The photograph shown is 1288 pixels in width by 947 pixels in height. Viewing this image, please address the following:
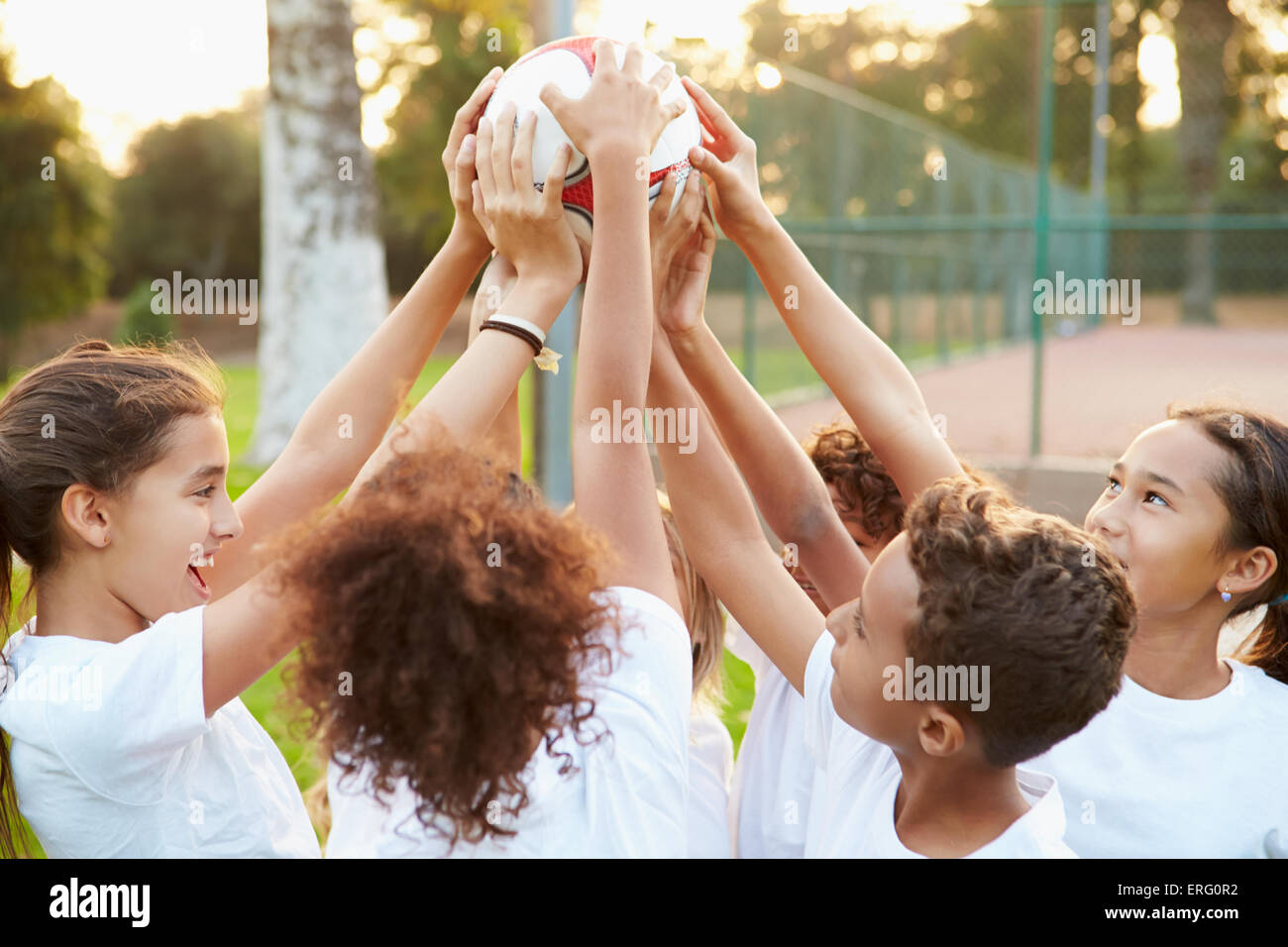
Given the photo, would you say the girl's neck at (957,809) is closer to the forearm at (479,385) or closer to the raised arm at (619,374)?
the raised arm at (619,374)

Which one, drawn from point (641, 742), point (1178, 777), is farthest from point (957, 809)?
point (1178, 777)

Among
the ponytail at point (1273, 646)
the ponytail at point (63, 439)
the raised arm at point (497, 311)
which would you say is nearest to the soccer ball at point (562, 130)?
the raised arm at point (497, 311)

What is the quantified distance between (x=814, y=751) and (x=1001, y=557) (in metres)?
0.47

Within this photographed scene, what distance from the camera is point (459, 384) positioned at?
1.57m

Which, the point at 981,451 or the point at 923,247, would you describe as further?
the point at 923,247

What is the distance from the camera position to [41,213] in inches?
787

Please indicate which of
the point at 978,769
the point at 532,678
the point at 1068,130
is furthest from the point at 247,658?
the point at 1068,130

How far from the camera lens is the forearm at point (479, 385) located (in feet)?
4.86

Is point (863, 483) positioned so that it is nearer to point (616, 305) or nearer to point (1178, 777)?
point (1178, 777)

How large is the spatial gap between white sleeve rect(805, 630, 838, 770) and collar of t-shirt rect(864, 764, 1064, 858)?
4.6 inches

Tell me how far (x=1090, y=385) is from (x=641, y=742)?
13.3 meters

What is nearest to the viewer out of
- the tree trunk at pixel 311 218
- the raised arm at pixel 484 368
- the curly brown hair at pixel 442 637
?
the curly brown hair at pixel 442 637

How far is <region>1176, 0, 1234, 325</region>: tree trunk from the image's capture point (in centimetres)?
2030
